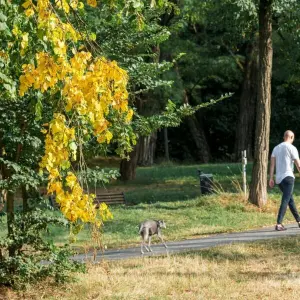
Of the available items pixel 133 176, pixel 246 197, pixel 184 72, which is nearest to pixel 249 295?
pixel 246 197

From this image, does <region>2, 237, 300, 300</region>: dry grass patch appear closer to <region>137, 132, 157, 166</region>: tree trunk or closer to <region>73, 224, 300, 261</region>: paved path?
<region>73, 224, 300, 261</region>: paved path

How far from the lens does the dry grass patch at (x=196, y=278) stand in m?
9.57

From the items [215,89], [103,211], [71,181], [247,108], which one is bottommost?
[103,211]

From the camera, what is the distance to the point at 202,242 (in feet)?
46.1

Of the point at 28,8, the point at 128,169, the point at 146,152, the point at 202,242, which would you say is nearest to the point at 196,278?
the point at 202,242

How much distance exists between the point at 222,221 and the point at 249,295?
305 inches

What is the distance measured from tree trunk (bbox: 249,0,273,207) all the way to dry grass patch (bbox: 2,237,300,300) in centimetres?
650

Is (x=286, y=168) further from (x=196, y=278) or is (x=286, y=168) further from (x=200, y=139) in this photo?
(x=200, y=139)

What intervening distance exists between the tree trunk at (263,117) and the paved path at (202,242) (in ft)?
10.8

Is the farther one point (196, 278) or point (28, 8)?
point (196, 278)

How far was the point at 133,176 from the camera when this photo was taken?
3191 centimetres

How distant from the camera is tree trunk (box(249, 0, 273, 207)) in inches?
740

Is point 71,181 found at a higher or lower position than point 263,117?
lower

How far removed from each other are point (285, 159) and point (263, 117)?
514 cm
